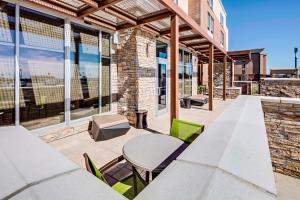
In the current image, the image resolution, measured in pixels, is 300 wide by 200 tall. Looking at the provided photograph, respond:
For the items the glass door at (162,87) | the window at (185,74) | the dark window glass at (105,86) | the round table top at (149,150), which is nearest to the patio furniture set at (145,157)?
the round table top at (149,150)

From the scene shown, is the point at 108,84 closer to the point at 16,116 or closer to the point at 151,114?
the point at 151,114

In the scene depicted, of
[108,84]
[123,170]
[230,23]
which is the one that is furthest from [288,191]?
[230,23]

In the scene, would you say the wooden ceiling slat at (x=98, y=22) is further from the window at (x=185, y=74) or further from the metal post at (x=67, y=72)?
the window at (x=185, y=74)

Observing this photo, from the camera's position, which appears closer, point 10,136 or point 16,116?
point 10,136

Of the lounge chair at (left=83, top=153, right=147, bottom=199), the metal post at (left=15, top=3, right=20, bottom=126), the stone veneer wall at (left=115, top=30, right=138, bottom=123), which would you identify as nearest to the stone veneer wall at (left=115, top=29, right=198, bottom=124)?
the stone veneer wall at (left=115, top=30, right=138, bottom=123)

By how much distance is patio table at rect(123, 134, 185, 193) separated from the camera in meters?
1.94

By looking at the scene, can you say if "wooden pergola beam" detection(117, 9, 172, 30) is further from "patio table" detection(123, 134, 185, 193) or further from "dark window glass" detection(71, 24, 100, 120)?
"patio table" detection(123, 134, 185, 193)

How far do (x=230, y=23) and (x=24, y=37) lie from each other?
26900mm

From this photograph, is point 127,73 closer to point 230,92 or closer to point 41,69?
point 41,69

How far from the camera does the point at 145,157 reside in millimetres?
2096

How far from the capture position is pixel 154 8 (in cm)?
468

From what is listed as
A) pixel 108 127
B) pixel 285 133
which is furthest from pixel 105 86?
pixel 285 133

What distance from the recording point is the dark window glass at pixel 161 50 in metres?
7.56

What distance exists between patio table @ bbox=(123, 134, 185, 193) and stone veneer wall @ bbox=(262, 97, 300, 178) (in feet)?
9.91
